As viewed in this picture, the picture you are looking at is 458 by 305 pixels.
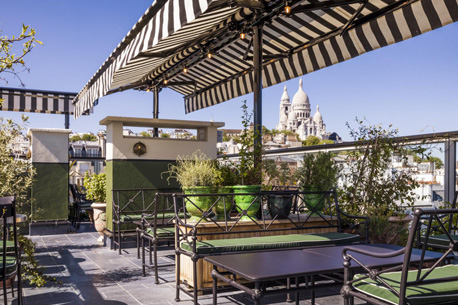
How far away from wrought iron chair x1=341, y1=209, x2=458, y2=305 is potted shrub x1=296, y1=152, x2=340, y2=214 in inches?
80.4

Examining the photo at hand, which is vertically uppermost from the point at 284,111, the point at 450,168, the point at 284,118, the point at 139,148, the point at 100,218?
the point at 284,111

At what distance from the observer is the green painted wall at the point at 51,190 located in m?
7.86

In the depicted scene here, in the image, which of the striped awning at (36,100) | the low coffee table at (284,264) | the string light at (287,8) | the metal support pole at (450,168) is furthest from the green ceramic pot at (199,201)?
the striped awning at (36,100)

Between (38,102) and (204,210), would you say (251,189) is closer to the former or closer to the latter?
(204,210)

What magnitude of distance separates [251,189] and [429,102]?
328ft

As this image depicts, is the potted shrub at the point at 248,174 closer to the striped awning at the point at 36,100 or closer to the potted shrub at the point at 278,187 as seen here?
the potted shrub at the point at 278,187

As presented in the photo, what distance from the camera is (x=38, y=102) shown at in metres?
10.7

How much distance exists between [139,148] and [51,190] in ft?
8.03

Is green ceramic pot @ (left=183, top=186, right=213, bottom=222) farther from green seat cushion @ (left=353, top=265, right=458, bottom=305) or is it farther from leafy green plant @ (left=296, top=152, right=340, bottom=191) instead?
green seat cushion @ (left=353, top=265, right=458, bottom=305)

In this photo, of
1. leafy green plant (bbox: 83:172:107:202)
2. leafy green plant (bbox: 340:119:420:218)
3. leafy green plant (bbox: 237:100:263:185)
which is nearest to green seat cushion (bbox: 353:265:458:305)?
leafy green plant (bbox: 237:100:263:185)

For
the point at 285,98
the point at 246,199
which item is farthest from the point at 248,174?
the point at 285,98

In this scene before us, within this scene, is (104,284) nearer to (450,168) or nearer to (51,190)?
(450,168)

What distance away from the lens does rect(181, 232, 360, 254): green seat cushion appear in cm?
330

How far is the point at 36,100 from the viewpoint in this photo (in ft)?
35.2
